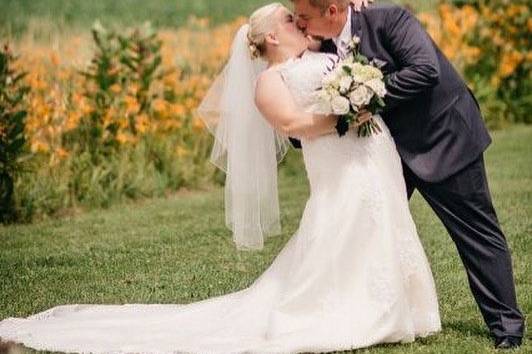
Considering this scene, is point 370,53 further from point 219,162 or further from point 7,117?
point 7,117

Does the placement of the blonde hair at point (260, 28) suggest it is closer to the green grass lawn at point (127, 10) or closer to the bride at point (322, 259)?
the bride at point (322, 259)

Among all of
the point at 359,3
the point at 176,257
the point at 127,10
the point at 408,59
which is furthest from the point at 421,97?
the point at 127,10

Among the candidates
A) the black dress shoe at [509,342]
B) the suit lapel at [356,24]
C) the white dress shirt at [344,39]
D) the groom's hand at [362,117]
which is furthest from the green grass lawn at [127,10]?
the black dress shoe at [509,342]

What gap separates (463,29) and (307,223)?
9.46 metres

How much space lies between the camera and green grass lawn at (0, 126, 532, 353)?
7.07 m

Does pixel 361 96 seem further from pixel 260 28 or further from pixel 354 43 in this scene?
pixel 260 28

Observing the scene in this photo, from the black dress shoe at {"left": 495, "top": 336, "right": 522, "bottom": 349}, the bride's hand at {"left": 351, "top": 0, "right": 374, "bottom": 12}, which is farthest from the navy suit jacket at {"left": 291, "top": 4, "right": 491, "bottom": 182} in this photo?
the black dress shoe at {"left": 495, "top": 336, "right": 522, "bottom": 349}

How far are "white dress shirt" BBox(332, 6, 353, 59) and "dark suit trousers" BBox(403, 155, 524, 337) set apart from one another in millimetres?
788

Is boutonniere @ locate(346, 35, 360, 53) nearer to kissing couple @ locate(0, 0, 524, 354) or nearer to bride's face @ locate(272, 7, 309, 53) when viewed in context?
kissing couple @ locate(0, 0, 524, 354)

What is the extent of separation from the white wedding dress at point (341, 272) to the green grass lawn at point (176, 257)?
7.7 inches

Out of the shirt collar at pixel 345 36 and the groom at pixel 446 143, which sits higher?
the shirt collar at pixel 345 36

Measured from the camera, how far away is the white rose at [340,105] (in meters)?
5.71

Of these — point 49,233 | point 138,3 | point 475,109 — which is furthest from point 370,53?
point 138,3

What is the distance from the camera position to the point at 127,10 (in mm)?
25219
